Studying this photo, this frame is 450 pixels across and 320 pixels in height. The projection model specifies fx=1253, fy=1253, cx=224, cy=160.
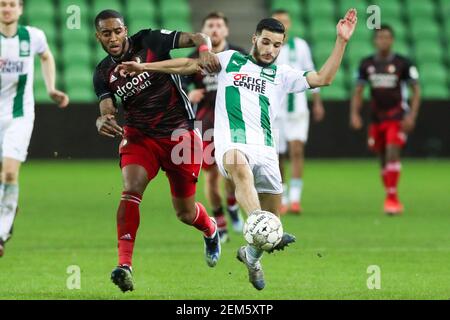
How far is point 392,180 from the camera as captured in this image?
48.8ft

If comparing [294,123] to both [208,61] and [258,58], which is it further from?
[208,61]

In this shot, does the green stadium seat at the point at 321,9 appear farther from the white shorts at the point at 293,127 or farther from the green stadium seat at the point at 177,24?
the white shorts at the point at 293,127

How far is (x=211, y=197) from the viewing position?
12352 mm

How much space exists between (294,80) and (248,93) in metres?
0.34

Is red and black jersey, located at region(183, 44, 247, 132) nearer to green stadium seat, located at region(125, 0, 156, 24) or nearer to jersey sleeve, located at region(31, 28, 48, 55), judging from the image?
jersey sleeve, located at region(31, 28, 48, 55)

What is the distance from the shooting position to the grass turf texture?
876 cm

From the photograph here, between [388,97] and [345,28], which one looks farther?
[388,97]

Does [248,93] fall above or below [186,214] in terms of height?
above

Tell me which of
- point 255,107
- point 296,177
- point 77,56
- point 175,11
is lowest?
point 296,177

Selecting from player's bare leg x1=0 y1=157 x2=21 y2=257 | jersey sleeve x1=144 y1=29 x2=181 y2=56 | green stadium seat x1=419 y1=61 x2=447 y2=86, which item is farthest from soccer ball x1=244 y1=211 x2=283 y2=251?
green stadium seat x1=419 y1=61 x2=447 y2=86

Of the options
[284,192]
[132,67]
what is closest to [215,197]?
[284,192]

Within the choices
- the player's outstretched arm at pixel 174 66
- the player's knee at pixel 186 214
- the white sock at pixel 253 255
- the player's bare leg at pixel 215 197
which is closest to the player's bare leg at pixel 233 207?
the player's bare leg at pixel 215 197

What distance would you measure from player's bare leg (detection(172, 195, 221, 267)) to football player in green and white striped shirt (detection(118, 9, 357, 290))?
2.27 ft
